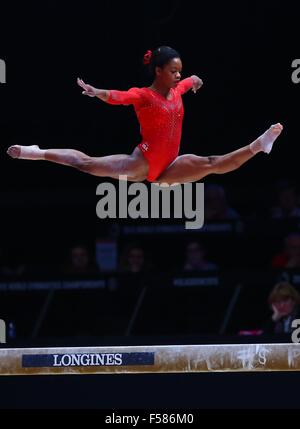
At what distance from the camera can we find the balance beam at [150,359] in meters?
7.26

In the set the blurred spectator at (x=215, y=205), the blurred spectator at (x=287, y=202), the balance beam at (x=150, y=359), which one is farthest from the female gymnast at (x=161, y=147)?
the blurred spectator at (x=287, y=202)

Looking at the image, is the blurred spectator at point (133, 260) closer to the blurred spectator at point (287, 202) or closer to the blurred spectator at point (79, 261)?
the blurred spectator at point (79, 261)

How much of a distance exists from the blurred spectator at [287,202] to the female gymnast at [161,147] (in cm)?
254

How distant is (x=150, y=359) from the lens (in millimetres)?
7293

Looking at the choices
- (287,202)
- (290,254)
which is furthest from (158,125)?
(287,202)

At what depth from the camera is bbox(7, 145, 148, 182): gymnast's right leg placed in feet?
23.1

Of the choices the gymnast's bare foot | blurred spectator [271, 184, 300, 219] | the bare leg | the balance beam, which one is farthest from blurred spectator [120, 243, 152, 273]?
the gymnast's bare foot

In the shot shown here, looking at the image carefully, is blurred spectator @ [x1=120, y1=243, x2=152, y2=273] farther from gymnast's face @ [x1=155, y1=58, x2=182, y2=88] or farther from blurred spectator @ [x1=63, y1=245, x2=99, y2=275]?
gymnast's face @ [x1=155, y1=58, x2=182, y2=88]

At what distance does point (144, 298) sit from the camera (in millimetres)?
8781

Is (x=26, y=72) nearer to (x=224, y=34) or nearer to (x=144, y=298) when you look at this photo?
(x=224, y=34)

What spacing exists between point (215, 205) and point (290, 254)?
0.81 metres

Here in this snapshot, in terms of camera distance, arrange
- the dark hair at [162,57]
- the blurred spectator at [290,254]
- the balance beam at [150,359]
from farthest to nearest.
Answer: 1. the blurred spectator at [290,254]
2. the balance beam at [150,359]
3. the dark hair at [162,57]

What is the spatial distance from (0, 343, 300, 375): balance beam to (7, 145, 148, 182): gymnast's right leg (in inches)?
44.5

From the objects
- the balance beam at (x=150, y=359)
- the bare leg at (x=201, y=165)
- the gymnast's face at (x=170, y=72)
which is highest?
the gymnast's face at (x=170, y=72)
